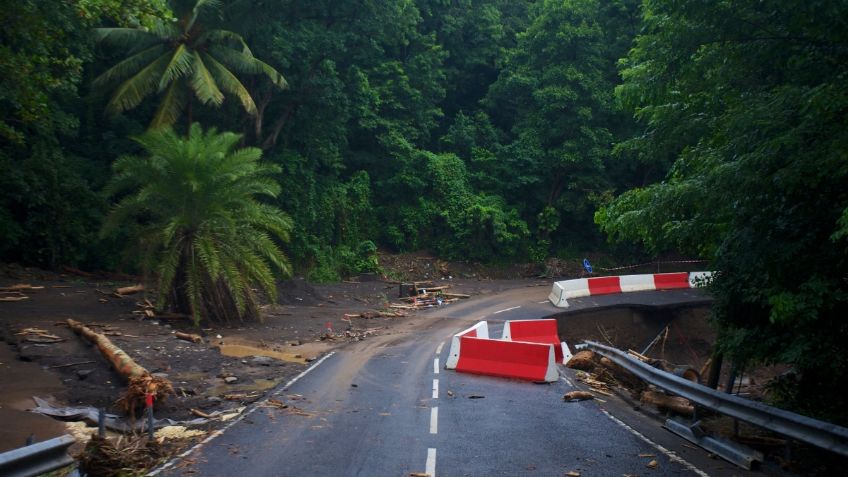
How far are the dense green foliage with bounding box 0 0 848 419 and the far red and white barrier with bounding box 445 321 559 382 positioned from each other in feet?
11.3

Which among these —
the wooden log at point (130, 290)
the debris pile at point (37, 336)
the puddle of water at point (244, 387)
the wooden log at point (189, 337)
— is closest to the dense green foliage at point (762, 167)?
the puddle of water at point (244, 387)

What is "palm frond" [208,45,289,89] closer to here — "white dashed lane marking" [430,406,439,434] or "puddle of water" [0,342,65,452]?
"puddle of water" [0,342,65,452]

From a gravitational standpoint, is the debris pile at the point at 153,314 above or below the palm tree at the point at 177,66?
below

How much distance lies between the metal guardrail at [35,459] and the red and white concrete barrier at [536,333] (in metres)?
14.1

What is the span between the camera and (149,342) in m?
17.5

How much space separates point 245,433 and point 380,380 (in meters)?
5.34

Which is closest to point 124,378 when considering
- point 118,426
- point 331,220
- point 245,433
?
point 118,426

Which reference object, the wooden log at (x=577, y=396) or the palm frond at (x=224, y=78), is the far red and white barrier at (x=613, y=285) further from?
the palm frond at (x=224, y=78)

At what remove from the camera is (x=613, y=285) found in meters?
32.1

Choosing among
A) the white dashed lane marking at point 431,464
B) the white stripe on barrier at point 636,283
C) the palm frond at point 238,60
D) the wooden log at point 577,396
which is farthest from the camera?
the white stripe on barrier at point 636,283

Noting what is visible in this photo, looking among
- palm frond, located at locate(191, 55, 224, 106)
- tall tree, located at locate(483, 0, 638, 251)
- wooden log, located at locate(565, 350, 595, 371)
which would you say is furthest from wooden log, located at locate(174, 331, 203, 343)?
tall tree, located at locate(483, 0, 638, 251)

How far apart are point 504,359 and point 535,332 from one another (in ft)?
16.5

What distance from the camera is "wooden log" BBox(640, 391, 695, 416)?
12000mm

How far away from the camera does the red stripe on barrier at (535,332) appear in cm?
2044
